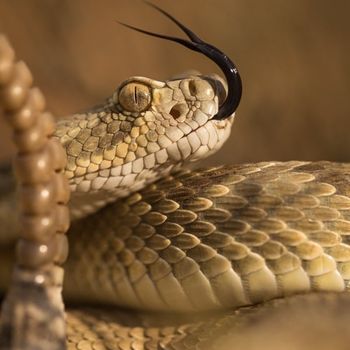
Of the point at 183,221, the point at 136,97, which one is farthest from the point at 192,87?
the point at 183,221

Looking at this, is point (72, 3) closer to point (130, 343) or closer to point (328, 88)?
point (328, 88)

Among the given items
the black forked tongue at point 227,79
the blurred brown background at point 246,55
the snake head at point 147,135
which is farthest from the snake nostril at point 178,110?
the blurred brown background at point 246,55

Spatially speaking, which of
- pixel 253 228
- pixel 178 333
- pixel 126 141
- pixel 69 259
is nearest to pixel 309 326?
pixel 253 228

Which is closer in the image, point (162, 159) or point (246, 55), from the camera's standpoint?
point (162, 159)

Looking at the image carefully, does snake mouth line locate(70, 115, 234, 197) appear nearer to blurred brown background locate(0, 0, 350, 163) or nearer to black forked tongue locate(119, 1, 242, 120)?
black forked tongue locate(119, 1, 242, 120)

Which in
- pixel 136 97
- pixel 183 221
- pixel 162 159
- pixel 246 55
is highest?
pixel 136 97

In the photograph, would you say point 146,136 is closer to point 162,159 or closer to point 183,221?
point 162,159
